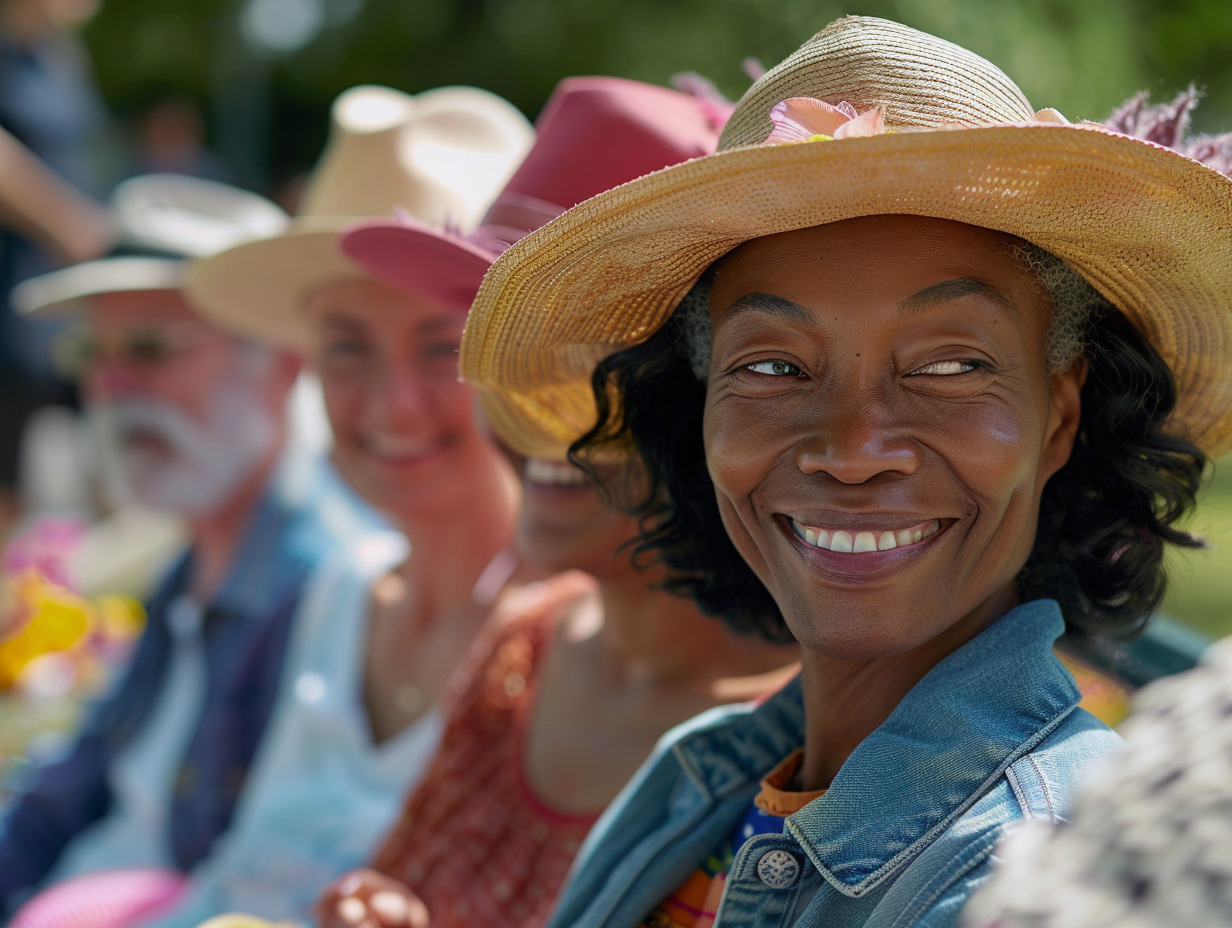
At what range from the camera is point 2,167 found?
620cm

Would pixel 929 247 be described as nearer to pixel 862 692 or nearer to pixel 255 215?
pixel 862 692

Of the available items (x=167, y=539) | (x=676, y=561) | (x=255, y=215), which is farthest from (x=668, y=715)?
(x=167, y=539)

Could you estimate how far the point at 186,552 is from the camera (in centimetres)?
454

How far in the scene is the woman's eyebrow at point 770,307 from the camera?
5.01ft

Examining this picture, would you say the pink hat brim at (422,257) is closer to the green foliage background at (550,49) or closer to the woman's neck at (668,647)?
the woman's neck at (668,647)

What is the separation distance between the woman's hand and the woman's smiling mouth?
4.15ft

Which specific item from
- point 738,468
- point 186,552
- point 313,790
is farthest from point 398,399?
point 738,468

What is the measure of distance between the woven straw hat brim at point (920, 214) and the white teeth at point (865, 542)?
388mm

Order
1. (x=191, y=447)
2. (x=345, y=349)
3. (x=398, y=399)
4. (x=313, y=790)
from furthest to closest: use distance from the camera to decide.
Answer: (x=191, y=447) < (x=345, y=349) < (x=398, y=399) < (x=313, y=790)

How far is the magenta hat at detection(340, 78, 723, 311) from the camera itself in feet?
7.65

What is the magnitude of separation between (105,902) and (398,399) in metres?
1.55

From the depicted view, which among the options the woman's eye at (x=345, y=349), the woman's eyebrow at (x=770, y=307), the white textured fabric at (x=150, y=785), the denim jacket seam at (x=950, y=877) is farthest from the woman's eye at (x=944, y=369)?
the white textured fabric at (x=150, y=785)

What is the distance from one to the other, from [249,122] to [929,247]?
18.3 m

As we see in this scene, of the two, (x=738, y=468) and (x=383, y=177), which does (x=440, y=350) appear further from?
(x=738, y=468)
